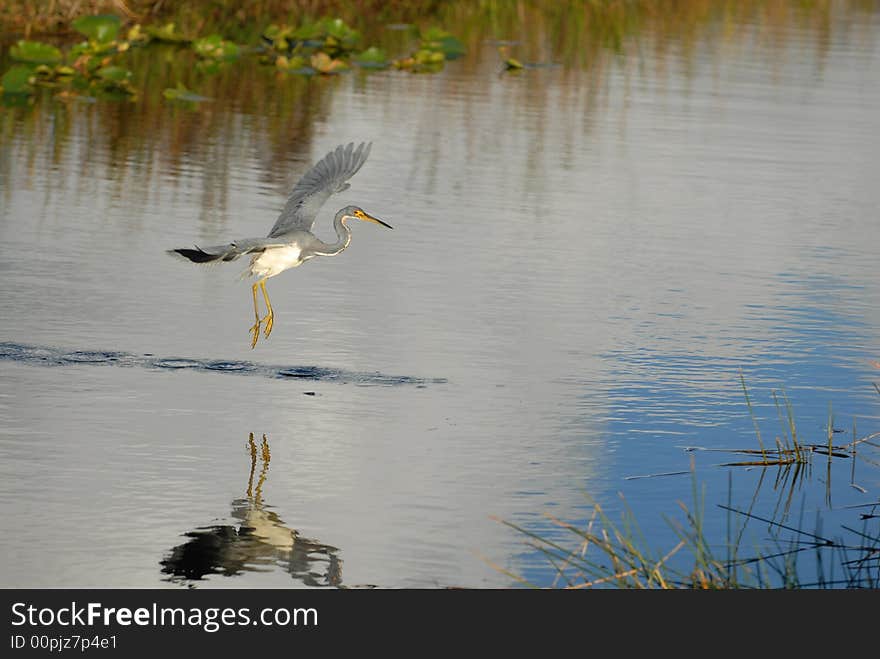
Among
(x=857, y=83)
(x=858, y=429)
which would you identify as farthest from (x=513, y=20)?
(x=858, y=429)

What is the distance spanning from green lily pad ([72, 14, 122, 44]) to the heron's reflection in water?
53.6 feet

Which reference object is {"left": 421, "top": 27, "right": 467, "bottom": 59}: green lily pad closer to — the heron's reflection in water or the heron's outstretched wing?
the heron's outstretched wing

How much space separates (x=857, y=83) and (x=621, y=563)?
19.7 meters

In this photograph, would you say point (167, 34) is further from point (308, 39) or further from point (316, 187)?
point (316, 187)

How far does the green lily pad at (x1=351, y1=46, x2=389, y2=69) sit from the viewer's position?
82.9 feet

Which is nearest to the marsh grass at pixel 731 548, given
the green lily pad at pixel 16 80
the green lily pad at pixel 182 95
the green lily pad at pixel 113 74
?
the green lily pad at pixel 182 95

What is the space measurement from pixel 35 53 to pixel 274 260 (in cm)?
1278

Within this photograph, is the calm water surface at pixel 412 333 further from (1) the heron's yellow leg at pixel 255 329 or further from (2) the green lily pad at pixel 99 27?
(2) the green lily pad at pixel 99 27

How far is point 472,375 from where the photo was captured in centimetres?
1051

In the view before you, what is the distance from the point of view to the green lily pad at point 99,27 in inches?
926

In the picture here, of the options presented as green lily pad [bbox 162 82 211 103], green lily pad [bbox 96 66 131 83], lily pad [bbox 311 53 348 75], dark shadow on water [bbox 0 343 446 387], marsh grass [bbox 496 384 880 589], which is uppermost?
lily pad [bbox 311 53 348 75]

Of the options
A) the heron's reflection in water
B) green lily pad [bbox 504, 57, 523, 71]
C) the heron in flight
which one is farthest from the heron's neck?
green lily pad [bbox 504, 57, 523, 71]
